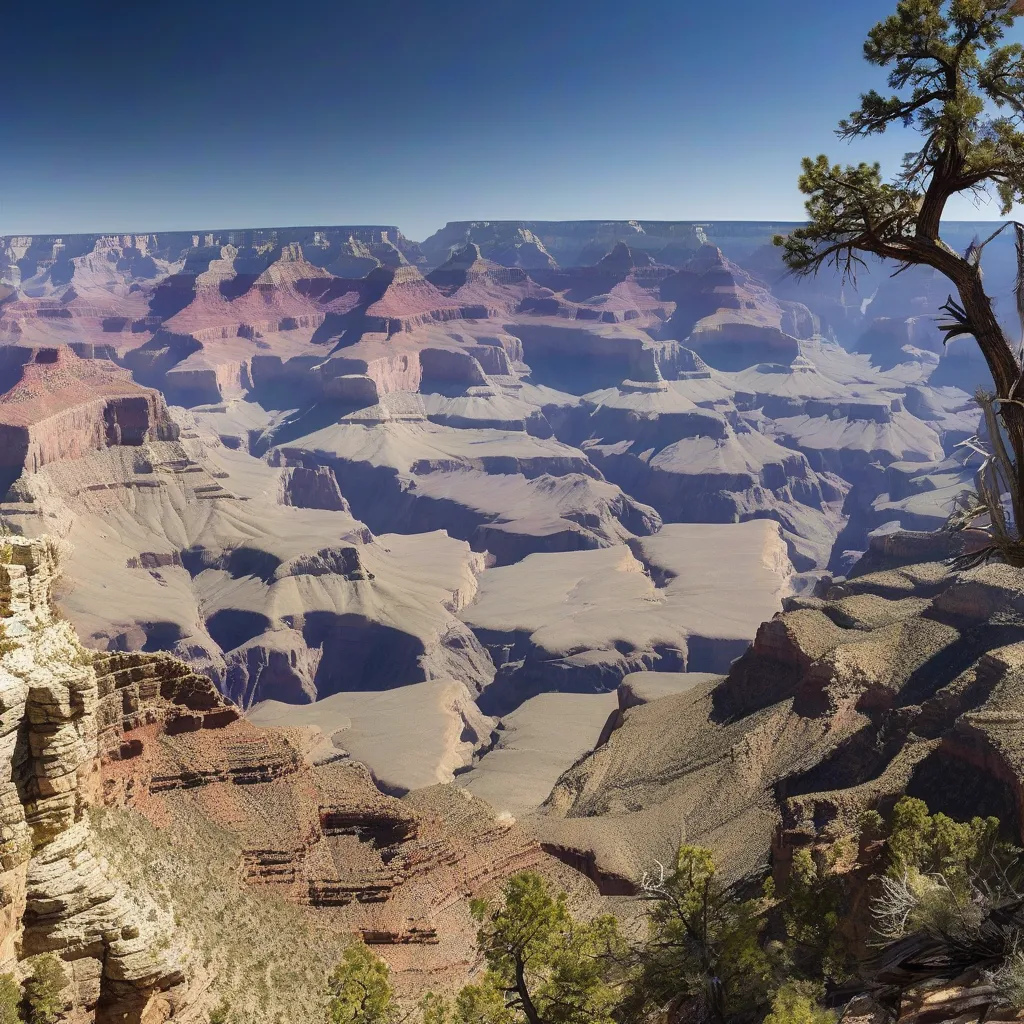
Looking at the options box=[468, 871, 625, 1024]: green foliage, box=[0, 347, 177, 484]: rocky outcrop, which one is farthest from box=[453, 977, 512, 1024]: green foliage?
box=[0, 347, 177, 484]: rocky outcrop

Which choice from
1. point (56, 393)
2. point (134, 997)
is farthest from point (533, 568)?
point (134, 997)

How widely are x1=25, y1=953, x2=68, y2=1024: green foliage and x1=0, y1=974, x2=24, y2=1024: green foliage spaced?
1.05 feet

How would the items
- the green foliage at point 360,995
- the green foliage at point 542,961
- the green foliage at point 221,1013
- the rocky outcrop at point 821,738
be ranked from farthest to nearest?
1. the rocky outcrop at point 821,738
2. the green foliage at point 542,961
3. the green foliage at point 360,995
4. the green foliage at point 221,1013

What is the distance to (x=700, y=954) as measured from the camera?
2400 centimetres

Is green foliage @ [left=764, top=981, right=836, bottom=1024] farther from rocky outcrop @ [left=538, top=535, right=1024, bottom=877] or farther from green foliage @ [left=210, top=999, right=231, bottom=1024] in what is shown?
rocky outcrop @ [left=538, top=535, right=1024, bottom=877]

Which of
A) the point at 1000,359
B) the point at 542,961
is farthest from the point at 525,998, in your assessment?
the point at 1000,359

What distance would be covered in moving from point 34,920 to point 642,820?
3824cm

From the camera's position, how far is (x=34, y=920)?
15.1 metres

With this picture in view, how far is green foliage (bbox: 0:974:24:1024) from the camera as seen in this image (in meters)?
14.3

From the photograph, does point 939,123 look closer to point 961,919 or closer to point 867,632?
point 961,919

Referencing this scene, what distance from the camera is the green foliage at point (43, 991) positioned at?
1516 centimetres

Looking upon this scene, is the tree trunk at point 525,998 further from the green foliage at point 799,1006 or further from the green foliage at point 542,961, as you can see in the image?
the green foliage at point 799,1006

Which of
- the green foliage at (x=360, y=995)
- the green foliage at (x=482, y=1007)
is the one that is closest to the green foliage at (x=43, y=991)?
the green foliage at (x=360, y=995)

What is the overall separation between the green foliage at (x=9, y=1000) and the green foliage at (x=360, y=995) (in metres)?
8.52
